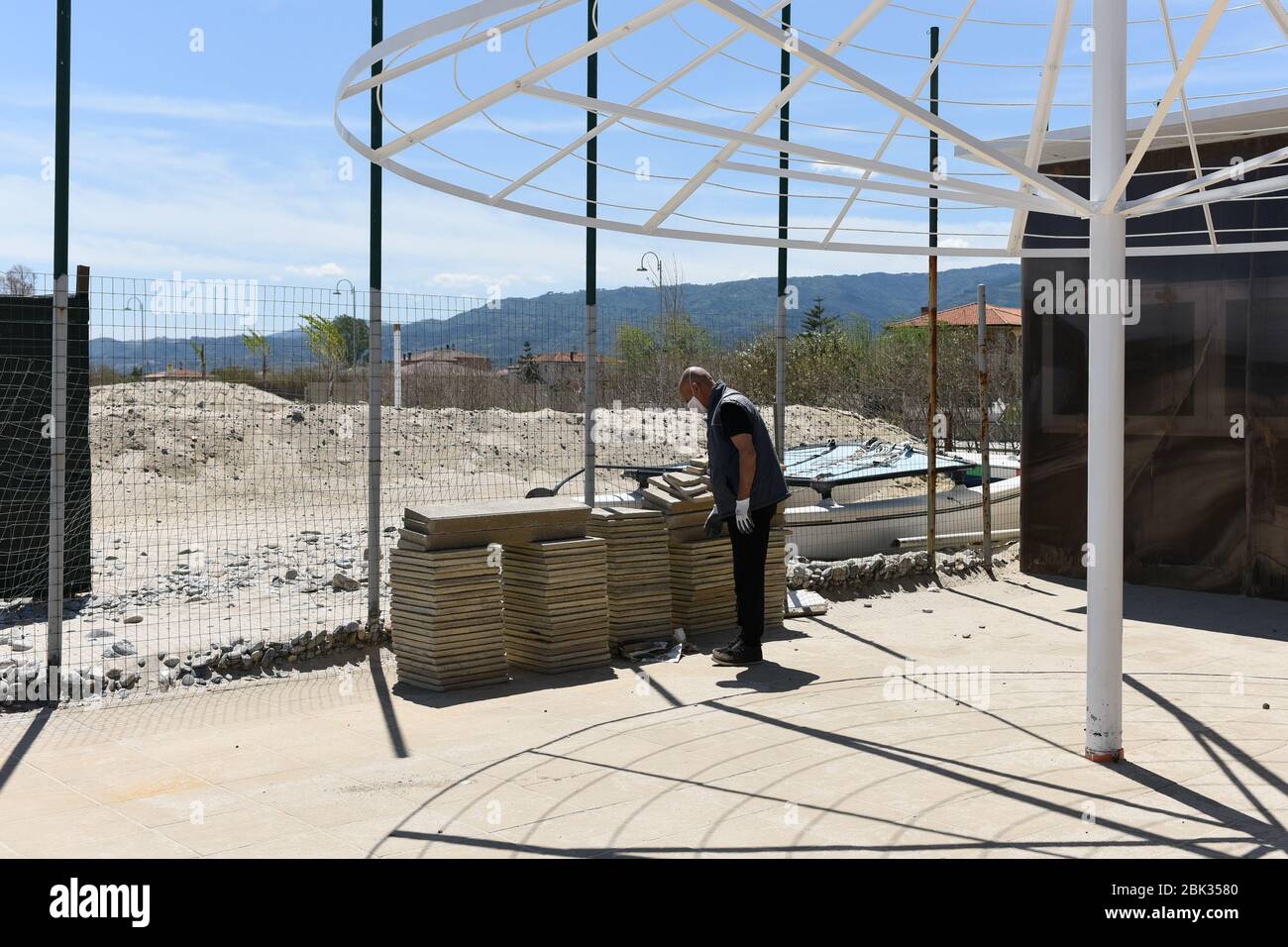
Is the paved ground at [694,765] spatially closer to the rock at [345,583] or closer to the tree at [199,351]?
the rock at [345,583]

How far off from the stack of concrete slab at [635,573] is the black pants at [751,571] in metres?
0.73

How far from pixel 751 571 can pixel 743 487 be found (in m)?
0.68

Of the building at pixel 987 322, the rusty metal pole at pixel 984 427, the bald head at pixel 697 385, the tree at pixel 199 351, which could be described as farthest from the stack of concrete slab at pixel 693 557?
the tree at pixel 199 351

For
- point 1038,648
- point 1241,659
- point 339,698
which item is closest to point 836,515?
point 1038,648

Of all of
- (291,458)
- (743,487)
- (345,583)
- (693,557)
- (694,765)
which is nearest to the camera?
(694,765)

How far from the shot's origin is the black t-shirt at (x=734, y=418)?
31.1 feet

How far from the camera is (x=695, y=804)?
6.04 m

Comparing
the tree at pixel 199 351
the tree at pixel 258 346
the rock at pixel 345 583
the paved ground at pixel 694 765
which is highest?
the tree at pixel 258 346

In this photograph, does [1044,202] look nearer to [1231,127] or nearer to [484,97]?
[484,97]

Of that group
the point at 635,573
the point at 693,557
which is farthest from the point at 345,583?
the point at 693,557

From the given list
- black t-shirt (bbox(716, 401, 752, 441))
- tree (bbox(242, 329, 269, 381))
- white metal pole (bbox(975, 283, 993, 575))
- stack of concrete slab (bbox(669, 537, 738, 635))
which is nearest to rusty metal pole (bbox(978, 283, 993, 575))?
white metal pole (bbox(975, 283, 993, 575))

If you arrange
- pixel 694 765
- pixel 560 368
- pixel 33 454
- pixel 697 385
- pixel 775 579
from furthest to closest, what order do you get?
pixel 560 368 → pixel 33 454 → pixel 775 579 → pixel 697 385 → pixel 694 765

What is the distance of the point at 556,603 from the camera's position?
29.9 feet

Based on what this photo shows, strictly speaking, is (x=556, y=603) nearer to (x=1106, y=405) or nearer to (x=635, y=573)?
(x=635, y=573)
